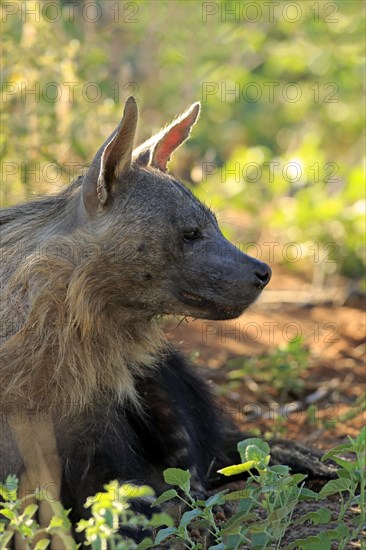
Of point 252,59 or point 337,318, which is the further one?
→ point 252,59

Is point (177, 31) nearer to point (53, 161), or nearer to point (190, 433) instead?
point (53, 161)

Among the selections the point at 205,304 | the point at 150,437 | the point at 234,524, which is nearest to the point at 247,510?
the point at 234,524

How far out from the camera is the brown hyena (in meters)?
3.66

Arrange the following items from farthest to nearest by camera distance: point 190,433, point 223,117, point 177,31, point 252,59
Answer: point 223,117, point 252,59, point 177,31, point 190,433

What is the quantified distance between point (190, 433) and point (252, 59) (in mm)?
7182

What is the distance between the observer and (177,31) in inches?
349

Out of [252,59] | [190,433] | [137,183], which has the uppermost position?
[252,59]

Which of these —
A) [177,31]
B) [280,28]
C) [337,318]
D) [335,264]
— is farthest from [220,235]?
[280,28]

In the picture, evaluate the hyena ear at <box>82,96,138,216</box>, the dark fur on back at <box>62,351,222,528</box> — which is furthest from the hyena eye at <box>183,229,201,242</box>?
the dark fur on back at <box>62,351,222,528</box>

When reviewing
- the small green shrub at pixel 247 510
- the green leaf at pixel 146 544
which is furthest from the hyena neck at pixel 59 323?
the green leaf at pixel 146 544

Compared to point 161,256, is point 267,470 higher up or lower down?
lower down

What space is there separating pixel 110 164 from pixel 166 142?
0.60 meters

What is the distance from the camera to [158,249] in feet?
12.2

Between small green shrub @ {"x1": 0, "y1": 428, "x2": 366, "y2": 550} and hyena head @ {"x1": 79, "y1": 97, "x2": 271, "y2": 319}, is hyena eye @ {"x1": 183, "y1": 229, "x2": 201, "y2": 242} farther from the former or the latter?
small green shrub @ {"x1": 0, "y1": 428, "x2": 366, "y2": 550}
